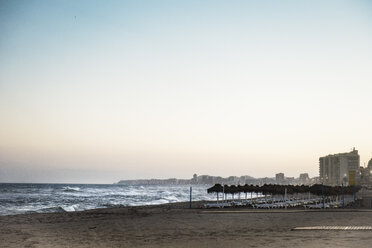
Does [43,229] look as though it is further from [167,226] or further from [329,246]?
[329,246]

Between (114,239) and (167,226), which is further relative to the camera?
(167,226)

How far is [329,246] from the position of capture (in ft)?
36.0

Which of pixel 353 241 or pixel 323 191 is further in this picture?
pixel 323 191

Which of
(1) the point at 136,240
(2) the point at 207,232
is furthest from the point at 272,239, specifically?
(1) the point at 136,240

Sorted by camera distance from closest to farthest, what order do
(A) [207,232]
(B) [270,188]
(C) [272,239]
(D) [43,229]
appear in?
(C) [272,239]
(A) [207,232]
(D) [43,229]
(B) [270,188]

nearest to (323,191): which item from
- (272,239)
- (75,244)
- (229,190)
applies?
(229,190)

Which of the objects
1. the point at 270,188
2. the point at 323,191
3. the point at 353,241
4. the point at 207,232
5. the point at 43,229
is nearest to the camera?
the point at 353,241

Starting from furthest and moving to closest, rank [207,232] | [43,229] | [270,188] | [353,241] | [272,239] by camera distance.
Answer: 1. [270,188]
2. [43,229]
3. [207,232]
4. [272,239]
5. [353,241]

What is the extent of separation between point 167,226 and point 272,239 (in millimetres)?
5894

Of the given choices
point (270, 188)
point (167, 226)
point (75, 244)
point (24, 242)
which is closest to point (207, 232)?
A: point (167, 226)

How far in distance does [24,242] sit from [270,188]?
28547 millimetres

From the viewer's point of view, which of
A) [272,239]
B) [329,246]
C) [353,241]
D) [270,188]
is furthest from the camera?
[270,188]

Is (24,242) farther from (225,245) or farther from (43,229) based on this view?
(225,245)

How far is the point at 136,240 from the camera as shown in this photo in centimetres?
1298
